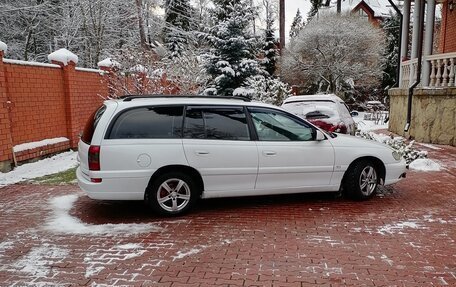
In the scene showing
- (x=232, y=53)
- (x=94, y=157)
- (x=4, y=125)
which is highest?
(x=232, y=53)

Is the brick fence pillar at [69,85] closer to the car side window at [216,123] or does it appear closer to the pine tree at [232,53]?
the pine tree at [232,53]

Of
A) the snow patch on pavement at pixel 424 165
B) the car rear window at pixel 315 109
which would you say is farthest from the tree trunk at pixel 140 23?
the snow patch on pavement at pixel 424 165

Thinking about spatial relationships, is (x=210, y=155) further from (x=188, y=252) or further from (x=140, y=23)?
(x=140, y=23)

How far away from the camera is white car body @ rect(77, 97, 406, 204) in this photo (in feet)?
16.7

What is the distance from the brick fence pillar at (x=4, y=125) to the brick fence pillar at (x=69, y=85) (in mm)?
2336

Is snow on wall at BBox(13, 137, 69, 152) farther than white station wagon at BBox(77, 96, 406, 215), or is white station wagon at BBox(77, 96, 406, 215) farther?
snow on wall at BBox(13, 137, 69, 152)

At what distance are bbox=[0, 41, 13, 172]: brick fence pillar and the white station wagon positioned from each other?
349cm

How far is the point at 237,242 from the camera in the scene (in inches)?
178

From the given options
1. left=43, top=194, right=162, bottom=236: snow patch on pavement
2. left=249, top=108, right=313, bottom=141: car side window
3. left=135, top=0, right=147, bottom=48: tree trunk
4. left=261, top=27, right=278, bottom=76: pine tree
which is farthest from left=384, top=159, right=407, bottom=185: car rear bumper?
left=261, top=27, right=278, bottom=76: pine tree

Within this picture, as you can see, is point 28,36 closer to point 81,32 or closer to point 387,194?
point 81,32

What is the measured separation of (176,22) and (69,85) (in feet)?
78.5

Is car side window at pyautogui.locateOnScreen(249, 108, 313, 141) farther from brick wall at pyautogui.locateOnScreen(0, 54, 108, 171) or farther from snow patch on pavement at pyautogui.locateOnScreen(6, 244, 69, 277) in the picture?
brick wall at pyautogui.locateOnScreen(0, 54, 108, 171)

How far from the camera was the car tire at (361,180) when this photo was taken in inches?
238

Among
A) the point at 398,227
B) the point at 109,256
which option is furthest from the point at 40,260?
the point at 398,227
